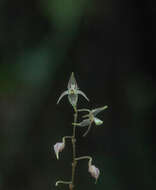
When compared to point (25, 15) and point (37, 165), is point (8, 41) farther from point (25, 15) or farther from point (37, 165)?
point (37, 165)

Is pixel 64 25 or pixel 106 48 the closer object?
pixel 64 25

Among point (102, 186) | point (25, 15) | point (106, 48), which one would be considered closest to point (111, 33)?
point (106, 48)

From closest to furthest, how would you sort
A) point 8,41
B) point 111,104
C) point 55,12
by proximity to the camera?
point 55,12, point 8,41, point 111,104

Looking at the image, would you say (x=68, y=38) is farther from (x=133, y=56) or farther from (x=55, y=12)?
(x=133, y=56)

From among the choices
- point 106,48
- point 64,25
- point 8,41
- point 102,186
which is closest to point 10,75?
point 8,41

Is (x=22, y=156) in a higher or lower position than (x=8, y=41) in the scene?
lower

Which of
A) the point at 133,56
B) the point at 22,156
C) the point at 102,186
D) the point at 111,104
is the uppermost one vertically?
the point at 133,56

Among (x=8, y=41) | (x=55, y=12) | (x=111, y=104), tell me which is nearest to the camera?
(x=55, y=12)
